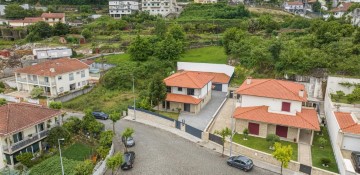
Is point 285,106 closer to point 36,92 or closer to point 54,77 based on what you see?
point 54,77

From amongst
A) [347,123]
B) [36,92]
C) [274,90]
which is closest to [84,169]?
[274,90]

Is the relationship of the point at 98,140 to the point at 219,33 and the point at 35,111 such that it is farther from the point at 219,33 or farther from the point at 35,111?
the point at 219,33

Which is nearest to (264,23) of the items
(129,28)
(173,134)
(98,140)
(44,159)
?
(129,28)

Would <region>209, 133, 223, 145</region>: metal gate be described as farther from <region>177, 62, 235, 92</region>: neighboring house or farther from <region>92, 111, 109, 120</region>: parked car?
<region>177, 62, 235, 92</region>: neighboring house

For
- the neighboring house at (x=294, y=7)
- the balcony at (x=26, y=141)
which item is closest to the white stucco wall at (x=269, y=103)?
the balcony at (x=26, y=141)

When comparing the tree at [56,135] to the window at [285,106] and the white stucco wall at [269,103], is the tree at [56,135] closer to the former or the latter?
the white stucco wall at [269,103]

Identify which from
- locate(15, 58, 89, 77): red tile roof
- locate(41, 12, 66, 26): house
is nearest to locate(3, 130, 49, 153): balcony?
locate(15, 58, 89, 77): red tile roof
